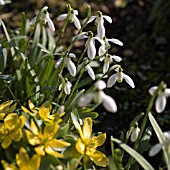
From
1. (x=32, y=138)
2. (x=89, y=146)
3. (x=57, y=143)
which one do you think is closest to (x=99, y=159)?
(x=89, y=146)

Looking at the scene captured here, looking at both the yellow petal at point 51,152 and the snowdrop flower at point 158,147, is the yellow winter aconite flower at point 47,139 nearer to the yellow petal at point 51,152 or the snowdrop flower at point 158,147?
the yellow petal at point 51,152

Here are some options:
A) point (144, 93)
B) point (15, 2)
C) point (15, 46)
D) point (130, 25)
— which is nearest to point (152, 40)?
point (130, 25)

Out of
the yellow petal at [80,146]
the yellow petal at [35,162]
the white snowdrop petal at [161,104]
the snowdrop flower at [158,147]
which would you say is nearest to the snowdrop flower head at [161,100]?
the white snowdrop petal at [161,104]

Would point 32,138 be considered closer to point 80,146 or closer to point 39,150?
point 39,150

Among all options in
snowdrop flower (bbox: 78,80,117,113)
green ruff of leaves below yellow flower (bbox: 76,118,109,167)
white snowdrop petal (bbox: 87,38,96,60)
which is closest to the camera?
snowdrop flower (bbox: 78,80,117,113)

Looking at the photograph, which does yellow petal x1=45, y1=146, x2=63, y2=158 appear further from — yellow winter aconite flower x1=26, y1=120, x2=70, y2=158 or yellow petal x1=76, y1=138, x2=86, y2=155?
yellow petal x1=76, y1=138, x2=86, y2=155

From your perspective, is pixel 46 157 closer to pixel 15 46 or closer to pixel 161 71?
pixel 15 46

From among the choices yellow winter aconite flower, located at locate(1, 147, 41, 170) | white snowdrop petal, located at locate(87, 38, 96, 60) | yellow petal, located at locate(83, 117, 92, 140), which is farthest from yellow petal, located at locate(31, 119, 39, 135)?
white snowdrop petal, located at locate(87, 38, 96, 60)
